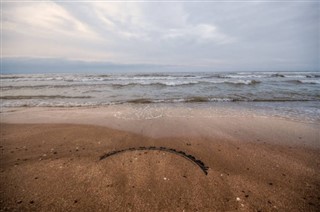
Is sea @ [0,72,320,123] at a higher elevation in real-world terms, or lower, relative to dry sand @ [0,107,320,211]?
higher

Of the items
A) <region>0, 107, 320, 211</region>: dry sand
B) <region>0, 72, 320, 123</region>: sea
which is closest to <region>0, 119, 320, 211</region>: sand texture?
<region>0, 107, 320, 211</region>: dry sand

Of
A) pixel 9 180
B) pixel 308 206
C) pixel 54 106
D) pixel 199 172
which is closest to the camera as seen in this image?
pixel 308 206

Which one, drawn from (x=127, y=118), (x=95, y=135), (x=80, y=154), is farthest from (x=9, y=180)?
(x=127, y=118)

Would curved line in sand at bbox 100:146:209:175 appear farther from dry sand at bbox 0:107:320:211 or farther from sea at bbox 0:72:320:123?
sea at bbox 0:72:320:123

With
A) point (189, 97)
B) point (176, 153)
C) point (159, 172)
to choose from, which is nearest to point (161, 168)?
point (159, 172)

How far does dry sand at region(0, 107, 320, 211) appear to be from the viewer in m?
2.33

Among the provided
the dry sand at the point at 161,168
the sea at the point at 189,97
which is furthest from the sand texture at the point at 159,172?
the sea at the point at 189,97

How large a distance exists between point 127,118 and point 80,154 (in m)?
3.01

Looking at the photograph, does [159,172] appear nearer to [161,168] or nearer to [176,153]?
[161,168]

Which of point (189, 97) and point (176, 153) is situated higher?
point (189, 97)

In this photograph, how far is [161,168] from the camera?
3.11 meters

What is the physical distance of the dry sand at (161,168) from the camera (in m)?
2.33

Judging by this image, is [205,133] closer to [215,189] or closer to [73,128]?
[215,189]

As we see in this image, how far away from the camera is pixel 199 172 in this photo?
2984 mm
